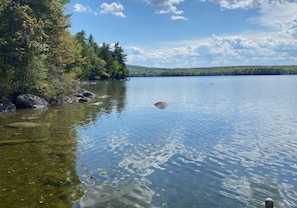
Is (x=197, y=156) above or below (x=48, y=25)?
below

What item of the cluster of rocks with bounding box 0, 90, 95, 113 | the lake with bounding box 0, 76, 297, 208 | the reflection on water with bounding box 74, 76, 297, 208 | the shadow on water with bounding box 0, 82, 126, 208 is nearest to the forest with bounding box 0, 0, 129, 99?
the cluster of rocks with bounding box 0, 90, 95, 113

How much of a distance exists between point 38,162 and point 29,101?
83.6ft

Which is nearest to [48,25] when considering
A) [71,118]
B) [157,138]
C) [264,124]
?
[71,118]

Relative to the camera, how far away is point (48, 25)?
4341 centimetres

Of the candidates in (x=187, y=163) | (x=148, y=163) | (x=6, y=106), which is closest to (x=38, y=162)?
(x=148, y=163)

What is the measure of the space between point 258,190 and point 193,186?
2681mm

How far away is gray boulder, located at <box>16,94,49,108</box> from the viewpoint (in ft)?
129

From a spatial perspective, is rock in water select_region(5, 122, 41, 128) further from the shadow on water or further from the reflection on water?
the reflection on water

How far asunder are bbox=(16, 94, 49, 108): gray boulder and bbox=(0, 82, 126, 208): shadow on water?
8279 millimetres

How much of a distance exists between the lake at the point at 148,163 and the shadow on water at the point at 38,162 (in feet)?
0.13

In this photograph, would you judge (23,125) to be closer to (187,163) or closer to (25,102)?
(25,102)

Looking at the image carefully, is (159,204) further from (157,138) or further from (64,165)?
(157,138)

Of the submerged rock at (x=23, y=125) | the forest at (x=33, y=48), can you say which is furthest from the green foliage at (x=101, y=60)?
the submerged rock at (x=23, y=125)

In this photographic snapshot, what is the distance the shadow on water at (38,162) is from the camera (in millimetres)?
11920
